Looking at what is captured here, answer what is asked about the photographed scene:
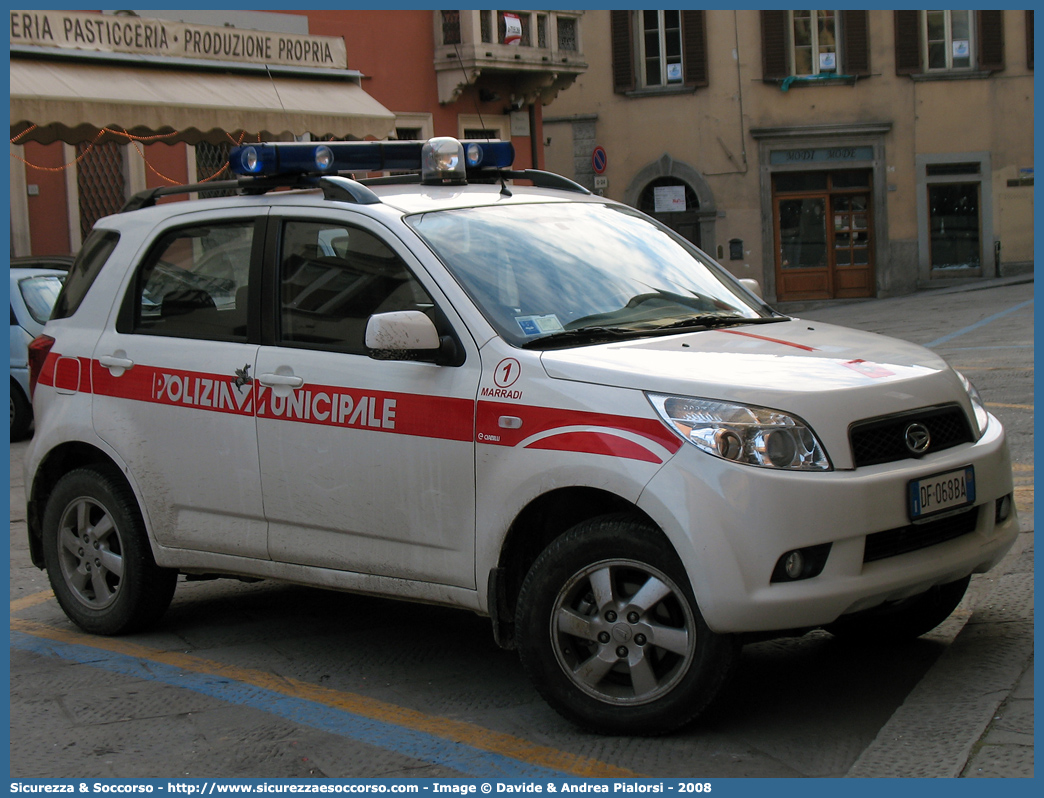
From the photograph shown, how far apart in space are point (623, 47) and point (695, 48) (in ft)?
5.68

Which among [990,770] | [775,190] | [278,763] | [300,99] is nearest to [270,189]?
[278,763]

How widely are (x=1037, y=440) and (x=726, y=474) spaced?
172 inches

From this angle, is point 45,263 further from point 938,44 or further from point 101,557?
point 938,44

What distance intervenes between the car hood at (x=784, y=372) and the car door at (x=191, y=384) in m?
1.43

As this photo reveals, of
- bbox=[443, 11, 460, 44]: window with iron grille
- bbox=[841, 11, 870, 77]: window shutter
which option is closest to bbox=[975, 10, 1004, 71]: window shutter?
bbox=[841, 11, 870, 77]: window shutter

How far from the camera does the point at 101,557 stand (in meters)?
5.67

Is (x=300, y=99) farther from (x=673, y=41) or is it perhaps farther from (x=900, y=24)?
(x=900, y=24)

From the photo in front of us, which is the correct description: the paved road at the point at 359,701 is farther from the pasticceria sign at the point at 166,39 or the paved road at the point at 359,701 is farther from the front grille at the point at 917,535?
the pasticceria sign at the point at 166,39

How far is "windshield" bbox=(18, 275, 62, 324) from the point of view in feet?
41.7

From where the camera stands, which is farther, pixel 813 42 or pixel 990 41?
pixel 813 42

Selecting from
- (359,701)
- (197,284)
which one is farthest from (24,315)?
(359,701)

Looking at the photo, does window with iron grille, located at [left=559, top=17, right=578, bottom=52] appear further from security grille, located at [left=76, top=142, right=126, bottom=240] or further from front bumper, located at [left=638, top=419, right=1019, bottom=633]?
front bumper, located at [left=638, top=419, right=1019, bottom=633]

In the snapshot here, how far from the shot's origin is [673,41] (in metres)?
32.6

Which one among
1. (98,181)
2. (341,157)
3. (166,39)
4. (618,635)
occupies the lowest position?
(618,635)
